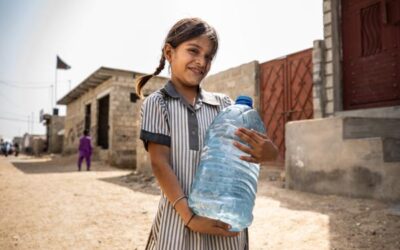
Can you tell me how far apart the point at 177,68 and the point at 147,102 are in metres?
0.20

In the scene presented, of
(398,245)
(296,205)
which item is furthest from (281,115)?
(398,245)

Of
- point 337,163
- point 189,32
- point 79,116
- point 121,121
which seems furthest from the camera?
point 79,116

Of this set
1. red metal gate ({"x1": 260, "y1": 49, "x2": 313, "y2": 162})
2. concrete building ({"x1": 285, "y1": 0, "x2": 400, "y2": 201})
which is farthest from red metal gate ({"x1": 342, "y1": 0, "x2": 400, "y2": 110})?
red metal gate ({"x1": 260, "y1": 49, "x2": 313, "y2": 162})

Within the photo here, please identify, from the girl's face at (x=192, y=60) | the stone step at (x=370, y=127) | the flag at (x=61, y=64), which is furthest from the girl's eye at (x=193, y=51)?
the flag at (x=61, y=64)

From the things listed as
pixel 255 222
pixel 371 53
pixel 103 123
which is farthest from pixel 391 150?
pixel 103 123

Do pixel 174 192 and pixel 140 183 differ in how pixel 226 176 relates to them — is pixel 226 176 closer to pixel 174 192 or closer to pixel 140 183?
pixel 174 192

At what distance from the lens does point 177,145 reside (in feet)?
3.90

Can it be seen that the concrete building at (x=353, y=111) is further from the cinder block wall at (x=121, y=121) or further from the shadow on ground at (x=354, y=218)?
the cinder block wall at (x=121, y=121)

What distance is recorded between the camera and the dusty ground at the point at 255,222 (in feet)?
9.60

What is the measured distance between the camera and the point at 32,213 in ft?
15.0

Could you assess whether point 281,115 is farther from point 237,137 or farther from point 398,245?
point 237,137

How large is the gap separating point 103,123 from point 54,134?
15.6 meters

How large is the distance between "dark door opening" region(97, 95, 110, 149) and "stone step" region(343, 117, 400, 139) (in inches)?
557

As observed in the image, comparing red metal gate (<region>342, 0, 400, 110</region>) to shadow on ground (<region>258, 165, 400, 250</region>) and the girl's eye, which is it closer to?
shadow on ground (<region>258, 165, 400, 250</region>)
